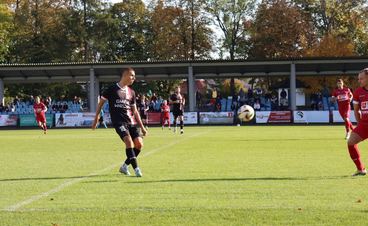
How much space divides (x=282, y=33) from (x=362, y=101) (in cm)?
5435

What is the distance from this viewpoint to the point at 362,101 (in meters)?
11.4

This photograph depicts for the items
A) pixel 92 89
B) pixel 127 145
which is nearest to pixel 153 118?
pixel 92 89

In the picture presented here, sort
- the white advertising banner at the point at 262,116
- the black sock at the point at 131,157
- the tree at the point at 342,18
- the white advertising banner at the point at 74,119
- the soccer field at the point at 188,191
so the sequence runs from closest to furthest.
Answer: the soccer field at the point at 188,191 < the black sock at the point at 131,157 < the white advertising banner at the point at 262,116 < the white advertising banner at the point at 74,119 < the tree at the point at 342,18

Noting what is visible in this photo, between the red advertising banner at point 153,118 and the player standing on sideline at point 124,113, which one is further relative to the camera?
the red advertising banner at point 153,118

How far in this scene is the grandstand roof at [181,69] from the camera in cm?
4612

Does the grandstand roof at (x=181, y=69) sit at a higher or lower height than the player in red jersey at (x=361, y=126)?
higher

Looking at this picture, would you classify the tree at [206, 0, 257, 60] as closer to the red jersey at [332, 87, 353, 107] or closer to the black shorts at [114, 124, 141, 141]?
the red jersey at [332, 87, 353, 107]

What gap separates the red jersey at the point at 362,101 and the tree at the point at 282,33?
53061 mm

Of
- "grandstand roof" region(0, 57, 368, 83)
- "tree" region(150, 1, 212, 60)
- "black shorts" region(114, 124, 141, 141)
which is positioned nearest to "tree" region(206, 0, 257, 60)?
"tree" region(150, 1, 212, 60)

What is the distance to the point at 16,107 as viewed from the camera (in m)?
50.6

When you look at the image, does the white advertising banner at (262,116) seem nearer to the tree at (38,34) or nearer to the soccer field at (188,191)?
the soccer field at (188,191)

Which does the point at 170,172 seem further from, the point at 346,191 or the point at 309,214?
the point at 309,214

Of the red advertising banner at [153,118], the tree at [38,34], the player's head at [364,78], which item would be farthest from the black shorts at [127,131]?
the tree at [38,34]

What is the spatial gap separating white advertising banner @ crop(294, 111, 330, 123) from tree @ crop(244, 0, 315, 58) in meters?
22.2
